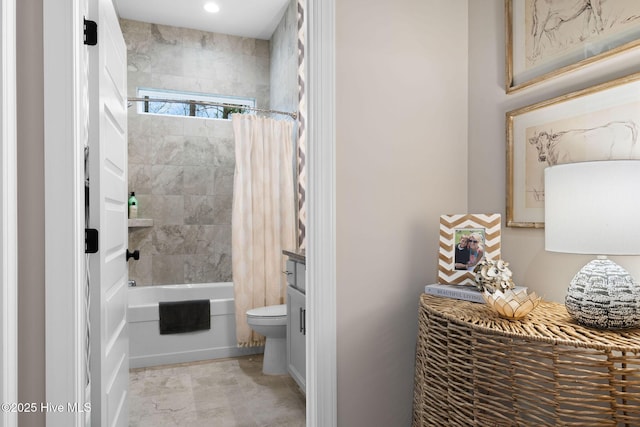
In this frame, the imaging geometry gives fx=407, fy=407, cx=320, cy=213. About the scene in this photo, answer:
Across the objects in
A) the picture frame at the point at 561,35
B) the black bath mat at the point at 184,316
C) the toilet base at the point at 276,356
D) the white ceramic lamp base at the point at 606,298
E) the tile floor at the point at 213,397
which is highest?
the picture frame at the point at 561,35

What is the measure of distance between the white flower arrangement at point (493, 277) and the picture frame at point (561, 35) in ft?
2.37

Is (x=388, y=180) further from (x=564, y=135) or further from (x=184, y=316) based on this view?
(x=184, y=316)

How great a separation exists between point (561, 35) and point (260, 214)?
2483 millimetres

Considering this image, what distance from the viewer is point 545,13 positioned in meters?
1.51

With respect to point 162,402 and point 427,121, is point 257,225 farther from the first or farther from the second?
point 427,121

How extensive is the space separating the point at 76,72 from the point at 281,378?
7.56 ft

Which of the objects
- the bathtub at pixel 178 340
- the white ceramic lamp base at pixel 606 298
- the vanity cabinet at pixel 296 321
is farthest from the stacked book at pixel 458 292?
the bathtub at pixel 178 340

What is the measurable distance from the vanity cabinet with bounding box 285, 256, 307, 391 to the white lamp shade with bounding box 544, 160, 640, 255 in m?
1.53

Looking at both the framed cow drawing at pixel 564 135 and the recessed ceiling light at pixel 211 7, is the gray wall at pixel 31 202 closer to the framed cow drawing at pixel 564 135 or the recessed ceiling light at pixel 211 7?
the framed cow drawing at pixel 564 135

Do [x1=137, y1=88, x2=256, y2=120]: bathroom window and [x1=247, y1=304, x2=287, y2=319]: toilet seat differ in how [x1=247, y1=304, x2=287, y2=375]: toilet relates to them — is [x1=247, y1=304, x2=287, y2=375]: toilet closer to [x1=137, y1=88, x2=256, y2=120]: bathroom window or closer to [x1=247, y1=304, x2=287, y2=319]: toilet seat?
[x1=247, y1=304, x2=287, y2=319]: toilet seat

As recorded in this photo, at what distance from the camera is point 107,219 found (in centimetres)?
152

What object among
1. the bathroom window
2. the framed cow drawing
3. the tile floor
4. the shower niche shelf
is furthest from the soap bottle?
the framed cow drawing

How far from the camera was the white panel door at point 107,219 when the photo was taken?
138 cm

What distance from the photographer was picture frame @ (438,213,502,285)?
1.52 metres
